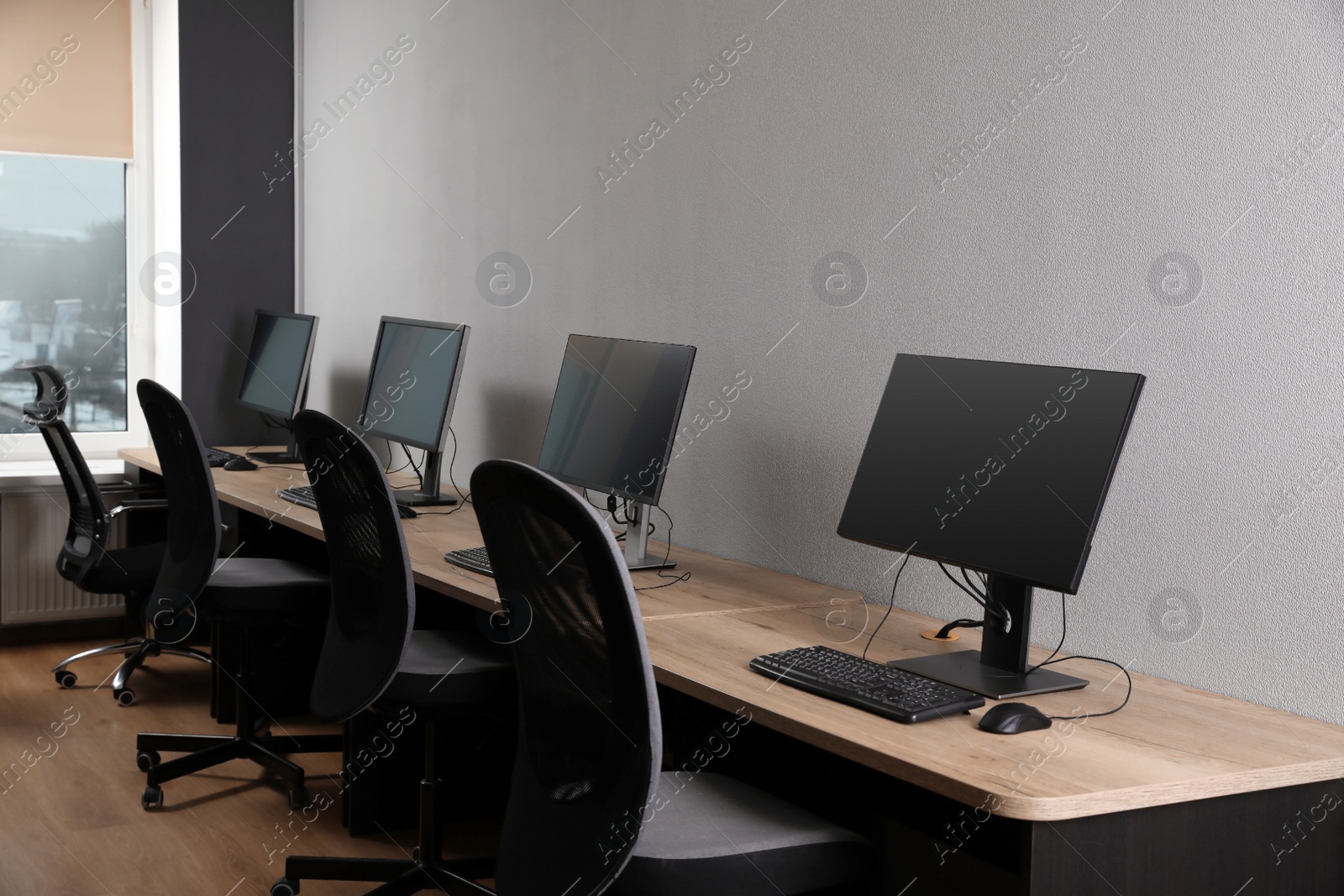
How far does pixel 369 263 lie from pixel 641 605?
2742 mm

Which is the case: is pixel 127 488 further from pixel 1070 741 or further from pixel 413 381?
pixel 1070 741

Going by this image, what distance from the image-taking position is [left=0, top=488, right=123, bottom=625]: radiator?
467 cm

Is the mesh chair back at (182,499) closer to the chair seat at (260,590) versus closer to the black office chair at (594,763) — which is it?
the chair seat at (260,590)

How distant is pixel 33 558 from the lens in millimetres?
4723

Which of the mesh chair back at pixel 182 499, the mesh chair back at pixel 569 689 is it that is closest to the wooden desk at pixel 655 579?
the mesh chair back at pixel 182 499

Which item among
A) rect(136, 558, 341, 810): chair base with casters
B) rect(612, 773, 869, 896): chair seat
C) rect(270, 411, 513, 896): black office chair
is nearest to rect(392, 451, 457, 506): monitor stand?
rect(136, 558, 341, 810): chair base with casters

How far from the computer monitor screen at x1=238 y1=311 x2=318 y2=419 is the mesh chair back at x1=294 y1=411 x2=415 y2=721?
1.99 m

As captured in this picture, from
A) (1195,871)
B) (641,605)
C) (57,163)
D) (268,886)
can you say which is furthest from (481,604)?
(57,163)

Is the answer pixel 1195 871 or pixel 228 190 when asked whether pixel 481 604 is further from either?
pixel 228 190

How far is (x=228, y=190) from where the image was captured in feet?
16.4

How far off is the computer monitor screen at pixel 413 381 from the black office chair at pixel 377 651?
90 cm

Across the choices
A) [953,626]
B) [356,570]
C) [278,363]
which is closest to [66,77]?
[278,363]

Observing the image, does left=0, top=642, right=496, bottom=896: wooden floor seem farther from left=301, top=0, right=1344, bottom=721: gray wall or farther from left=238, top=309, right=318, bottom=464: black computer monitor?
left=301, top=0, right=1344, bottom=721: gray wall

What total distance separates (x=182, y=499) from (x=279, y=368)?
151cm
